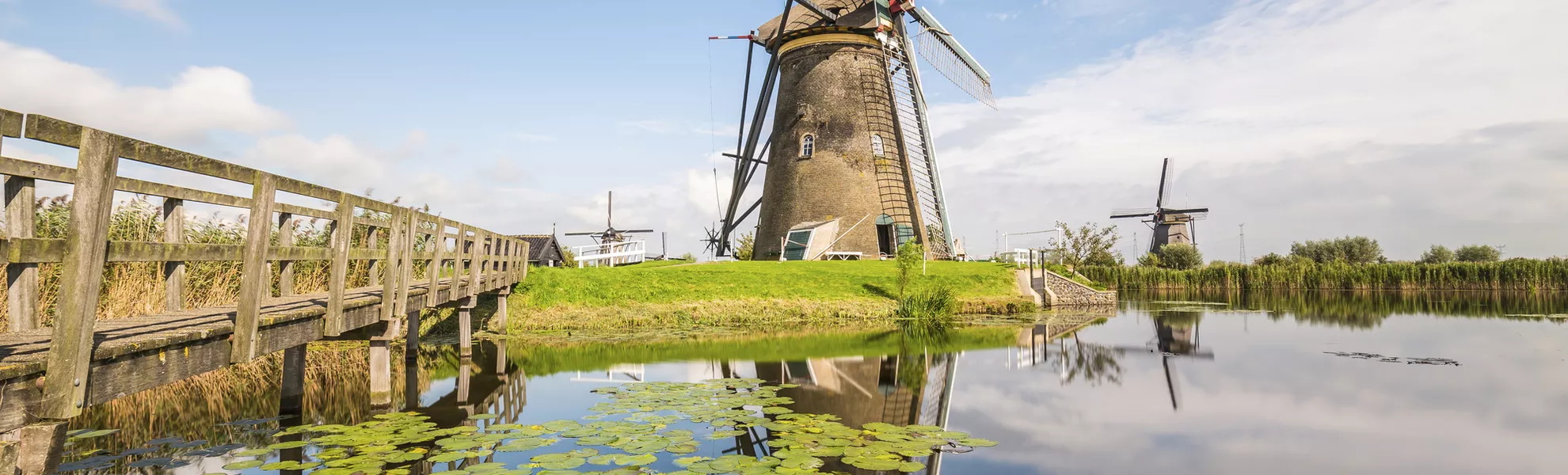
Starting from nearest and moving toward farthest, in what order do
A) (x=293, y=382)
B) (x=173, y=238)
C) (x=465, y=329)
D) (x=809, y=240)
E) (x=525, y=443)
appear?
(x=173, y=238) → (x=525, y=443) → (x=293, y=382) → (x=465, y=329) → (x=809, y=240)

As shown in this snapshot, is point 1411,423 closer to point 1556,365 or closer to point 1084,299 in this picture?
point 1556,365

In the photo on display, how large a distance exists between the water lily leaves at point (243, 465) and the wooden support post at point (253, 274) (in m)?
1.39

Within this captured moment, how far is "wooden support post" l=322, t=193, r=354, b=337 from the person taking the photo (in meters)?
5.77

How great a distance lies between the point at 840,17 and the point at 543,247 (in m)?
14.3

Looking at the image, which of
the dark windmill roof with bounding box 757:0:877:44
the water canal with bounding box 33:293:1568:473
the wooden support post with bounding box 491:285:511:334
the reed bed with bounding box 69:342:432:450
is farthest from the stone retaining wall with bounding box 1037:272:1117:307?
the reed bed with bounding box 69:342:432:450

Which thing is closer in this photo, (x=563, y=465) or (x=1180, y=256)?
(x=563, y=465)

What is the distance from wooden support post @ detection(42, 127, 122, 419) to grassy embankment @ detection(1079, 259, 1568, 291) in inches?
1561

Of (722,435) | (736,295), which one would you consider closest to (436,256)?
(722,435)

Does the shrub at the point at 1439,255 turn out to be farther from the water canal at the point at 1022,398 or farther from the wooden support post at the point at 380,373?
the wooden support post at the point at 380,373

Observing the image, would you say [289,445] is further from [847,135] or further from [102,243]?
[847,135]

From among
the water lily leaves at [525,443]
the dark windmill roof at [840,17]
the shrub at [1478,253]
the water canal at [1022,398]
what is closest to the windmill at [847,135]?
the dark windmill roof at [840,17]

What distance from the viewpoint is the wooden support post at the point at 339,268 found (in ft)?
18.9

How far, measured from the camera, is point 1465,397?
885 cm

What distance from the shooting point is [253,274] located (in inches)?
174
